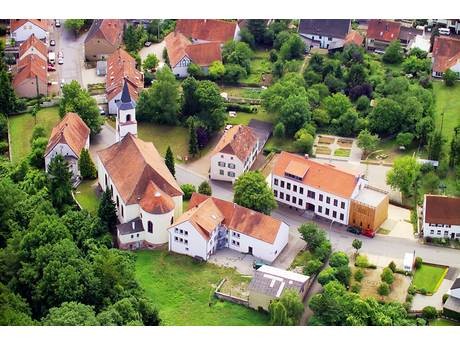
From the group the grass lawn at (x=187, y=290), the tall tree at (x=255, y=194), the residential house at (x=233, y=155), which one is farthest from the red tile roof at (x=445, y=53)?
the grass lawn at (x=187, y=290)

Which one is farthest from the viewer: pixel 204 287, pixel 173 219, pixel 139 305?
pixel 173 219

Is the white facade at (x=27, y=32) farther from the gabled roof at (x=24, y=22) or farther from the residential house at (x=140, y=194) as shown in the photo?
the residential house at (x=140, y=194)

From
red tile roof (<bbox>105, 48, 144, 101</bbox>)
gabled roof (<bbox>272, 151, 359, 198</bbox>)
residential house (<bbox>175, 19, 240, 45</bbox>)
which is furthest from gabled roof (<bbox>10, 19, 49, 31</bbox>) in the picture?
gabled roof (<bbox>272, 151, 359, 198</bbox>)

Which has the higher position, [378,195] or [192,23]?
[192,23]

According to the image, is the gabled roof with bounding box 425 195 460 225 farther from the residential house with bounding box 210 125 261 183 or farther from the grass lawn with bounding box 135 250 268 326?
the residential house with bounding box 210 125 261 183

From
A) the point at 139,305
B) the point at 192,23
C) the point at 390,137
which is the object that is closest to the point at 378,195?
the point at 390,137

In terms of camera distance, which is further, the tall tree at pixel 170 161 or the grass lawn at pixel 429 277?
the tall tree at pixel 170 161

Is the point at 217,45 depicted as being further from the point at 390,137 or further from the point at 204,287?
the point at 204,287
